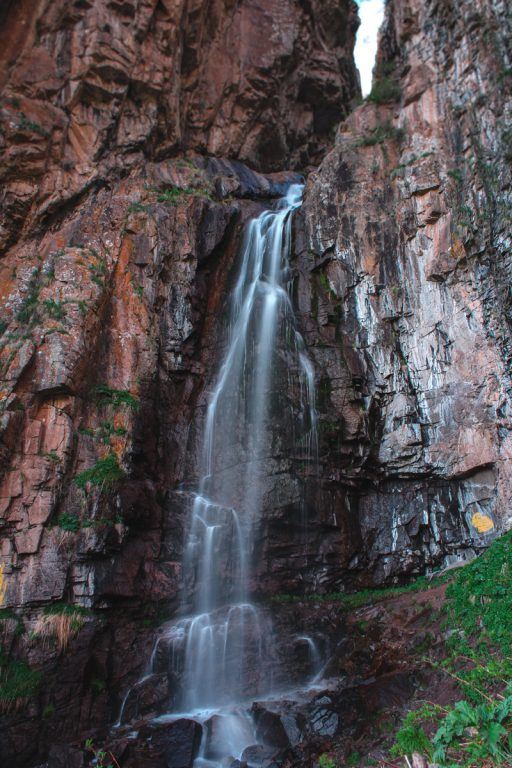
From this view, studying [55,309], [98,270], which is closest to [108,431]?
[55,309]

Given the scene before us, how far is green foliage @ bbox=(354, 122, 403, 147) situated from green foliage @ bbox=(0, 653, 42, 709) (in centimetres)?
1934

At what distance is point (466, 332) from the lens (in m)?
15.2

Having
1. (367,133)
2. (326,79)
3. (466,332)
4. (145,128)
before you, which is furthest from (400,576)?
(326,79)

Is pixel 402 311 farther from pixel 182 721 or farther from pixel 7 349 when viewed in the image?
pixel 182 721

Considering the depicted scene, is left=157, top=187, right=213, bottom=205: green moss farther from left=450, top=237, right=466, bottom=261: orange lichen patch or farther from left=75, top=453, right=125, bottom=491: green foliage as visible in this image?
left=75, top=453, right=125, bottom=491: green foliage

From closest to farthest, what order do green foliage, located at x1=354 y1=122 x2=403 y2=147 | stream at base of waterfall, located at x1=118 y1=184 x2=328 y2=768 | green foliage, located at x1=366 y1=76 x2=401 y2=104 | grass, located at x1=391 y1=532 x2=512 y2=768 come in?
grass, located at x1=391 y1=532 x2=512 y2=768
stream at base of waterfall, located at x1=118 y1=184 x2=328 y2=768
green foliage, located at x1=354 y1=122 x2=403 y2=147
green foliage, located at x1=366 y1=76 x2=401 y2=104

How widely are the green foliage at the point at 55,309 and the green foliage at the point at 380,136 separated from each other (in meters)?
12.8

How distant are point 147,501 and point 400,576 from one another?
23.7ft

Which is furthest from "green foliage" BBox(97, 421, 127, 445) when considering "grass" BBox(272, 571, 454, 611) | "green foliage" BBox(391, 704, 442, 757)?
"green foliage" BBox(391, 704, 442, 757)

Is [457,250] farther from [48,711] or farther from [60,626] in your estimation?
[48,711]

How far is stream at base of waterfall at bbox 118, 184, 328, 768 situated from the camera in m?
10.4

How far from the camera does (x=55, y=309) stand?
13852 millimetres

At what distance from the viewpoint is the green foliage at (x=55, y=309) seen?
13.8m

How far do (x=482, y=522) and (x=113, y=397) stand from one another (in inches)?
409
